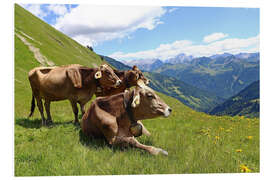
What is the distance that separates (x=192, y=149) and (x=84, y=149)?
123 inches

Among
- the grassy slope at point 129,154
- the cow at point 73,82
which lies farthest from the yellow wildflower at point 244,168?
the cow at point 73,82

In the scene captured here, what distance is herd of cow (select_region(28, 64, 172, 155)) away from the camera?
564 cm

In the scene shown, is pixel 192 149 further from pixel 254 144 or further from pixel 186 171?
pixel 254 144

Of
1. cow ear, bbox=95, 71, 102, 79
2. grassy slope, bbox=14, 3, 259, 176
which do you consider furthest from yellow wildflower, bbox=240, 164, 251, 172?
cow ear, bbox=95, 71, 102, 79

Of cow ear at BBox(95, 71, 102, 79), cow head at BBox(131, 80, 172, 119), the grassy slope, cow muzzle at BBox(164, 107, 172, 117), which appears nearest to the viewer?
the grassy slope

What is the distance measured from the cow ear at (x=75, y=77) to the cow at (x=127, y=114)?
8.00 feet

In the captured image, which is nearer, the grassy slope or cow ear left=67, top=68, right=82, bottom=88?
the grassy slope

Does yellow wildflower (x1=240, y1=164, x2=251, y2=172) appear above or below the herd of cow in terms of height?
below

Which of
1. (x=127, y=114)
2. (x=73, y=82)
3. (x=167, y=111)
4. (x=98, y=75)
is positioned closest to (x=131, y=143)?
(x=127, y=114)

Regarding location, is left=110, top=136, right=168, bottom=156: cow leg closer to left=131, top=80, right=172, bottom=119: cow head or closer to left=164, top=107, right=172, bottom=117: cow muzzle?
left=131, top=80, right=172, bottom=119: cow head

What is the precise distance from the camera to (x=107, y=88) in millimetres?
8742

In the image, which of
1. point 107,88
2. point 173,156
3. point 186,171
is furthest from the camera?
point 107,88
